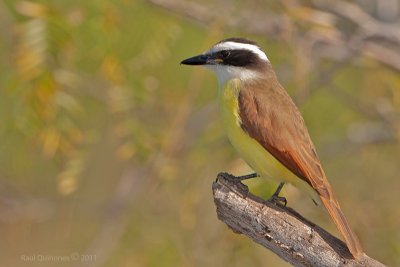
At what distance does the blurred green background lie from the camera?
6.59 meters

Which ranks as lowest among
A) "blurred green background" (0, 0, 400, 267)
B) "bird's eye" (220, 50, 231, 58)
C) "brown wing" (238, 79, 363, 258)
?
"blurred green background" (0, 0, 400, 267)

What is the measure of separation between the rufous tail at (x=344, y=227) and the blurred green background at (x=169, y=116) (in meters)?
0.65

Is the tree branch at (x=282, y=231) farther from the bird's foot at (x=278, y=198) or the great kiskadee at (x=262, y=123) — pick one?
the bird's foot at (x=278, y=198)

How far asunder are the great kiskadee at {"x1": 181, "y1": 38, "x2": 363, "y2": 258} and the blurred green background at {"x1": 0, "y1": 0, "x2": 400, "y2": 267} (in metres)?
0.21

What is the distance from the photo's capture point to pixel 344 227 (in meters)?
5.46

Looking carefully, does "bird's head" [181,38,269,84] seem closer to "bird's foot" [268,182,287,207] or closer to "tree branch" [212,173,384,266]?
"bird's foot" [268,182,287,207]

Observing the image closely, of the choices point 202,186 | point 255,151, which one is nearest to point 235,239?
point 202,186

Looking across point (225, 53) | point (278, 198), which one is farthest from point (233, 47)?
point (278, 198)

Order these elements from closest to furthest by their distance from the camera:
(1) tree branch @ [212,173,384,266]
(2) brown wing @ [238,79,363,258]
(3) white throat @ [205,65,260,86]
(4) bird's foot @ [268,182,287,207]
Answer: (1) tree branch @ [212,173,384,266], (2) brown wing @ [238,79,363,258], (4) bird's foot @ [268,182,287,207], (3) white throat @ [205,65,260,86]

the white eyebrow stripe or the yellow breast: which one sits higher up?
the white eyebrow stripe

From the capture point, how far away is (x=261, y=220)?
5289mm

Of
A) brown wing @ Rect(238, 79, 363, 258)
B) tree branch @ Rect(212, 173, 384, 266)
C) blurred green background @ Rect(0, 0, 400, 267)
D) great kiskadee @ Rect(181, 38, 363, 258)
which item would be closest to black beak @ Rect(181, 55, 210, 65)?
great kiskadee @ Rect(181, 38, 363, 258)

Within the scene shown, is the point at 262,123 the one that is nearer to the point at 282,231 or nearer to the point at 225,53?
the point at 225,53

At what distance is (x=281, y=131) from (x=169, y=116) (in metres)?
2.17
